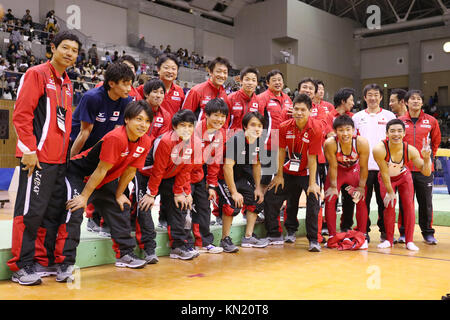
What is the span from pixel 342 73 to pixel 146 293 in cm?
2737

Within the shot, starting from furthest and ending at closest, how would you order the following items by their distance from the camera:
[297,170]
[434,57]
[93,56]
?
[434,57] → [93,56] → [297,170]

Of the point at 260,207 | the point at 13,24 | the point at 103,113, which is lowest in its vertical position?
the point at 260,207

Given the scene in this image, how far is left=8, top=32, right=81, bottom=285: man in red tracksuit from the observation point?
315cm

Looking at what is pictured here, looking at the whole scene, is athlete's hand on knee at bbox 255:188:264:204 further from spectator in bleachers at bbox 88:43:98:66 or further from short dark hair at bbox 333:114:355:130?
spectator in bleachers at bbox 88:43:98:66

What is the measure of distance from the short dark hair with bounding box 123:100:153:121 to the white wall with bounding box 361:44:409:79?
2696 cm

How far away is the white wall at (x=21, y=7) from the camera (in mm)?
17938

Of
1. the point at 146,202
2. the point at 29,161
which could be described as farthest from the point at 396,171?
the point at 29,161

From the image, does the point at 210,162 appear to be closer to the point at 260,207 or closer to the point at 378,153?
the point at 260,207

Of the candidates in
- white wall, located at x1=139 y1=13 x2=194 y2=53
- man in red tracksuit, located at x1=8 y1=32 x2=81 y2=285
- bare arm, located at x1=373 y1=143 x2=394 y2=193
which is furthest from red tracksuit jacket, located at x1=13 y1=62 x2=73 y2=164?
white wall, located at x1=139 y1=13 x2=194 y2=53

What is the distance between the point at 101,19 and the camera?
21172 millimetres

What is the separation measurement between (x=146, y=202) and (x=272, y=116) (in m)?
2.15

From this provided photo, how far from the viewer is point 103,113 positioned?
3.76 meters

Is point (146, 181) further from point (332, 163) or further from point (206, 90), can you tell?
point (332, 163)
